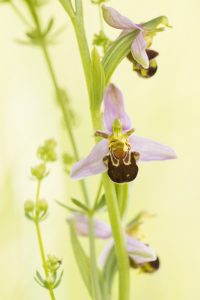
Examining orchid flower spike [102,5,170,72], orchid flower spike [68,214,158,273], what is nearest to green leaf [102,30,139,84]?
orchid flower spike [102,5,170,72]

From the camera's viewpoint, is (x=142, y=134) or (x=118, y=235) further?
(x=142, y=134)

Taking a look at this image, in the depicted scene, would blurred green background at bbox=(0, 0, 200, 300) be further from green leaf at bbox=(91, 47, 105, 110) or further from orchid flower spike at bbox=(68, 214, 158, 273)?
green leaf at bbox=(91, 47, 105, 110)

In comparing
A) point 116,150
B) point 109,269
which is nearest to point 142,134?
point 109,269

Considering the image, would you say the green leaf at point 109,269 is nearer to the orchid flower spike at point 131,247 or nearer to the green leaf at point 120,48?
the orchid flower spike at point 131,247

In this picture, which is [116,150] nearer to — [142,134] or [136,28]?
[136,28]

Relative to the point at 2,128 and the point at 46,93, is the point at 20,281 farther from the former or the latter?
the point at 46,93

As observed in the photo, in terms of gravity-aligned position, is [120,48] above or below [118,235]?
above

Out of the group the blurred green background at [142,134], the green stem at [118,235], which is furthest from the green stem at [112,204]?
the blurred green background at [142,134]

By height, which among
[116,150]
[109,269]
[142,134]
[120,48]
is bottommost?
[109,269]
